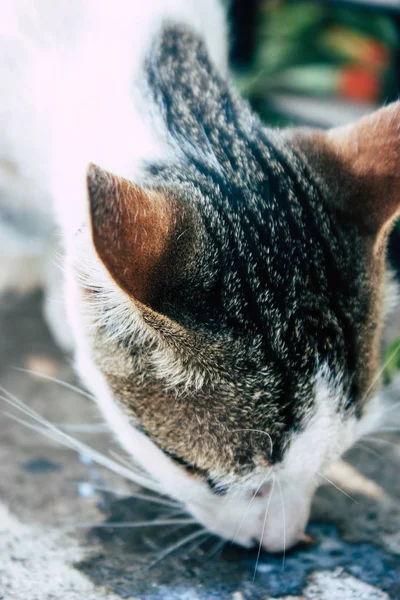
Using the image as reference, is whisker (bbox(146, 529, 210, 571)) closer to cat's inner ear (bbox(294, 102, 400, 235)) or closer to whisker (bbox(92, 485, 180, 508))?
whisker (bbox(92, 485, 180, 508))

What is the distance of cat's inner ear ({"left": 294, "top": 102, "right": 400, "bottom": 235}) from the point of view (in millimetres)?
1176

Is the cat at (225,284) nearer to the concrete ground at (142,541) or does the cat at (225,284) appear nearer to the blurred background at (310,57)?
the concrete ground at (142,541)

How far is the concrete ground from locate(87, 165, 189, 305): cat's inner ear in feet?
1.89

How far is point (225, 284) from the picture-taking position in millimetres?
1071

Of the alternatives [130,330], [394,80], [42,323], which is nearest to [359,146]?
[130,330]

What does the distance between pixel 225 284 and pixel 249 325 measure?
0.08 meters

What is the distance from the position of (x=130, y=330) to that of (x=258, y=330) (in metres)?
0.23

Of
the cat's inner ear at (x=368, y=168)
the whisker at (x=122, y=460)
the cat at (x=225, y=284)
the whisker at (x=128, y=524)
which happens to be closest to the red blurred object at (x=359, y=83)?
the cat at (x=225, y=284)

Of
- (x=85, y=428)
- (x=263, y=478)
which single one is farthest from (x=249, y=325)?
(x=85, y=428)

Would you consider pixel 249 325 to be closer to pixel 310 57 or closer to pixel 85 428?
pixel 85 428

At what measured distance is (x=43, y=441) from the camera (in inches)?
64.6

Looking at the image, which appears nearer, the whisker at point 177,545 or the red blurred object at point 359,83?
the whisker at point 177,545

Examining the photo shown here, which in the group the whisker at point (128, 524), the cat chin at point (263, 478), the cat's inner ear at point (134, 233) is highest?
the cat's inner ear at point (134, 233)

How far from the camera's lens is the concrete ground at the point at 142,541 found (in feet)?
3.72
